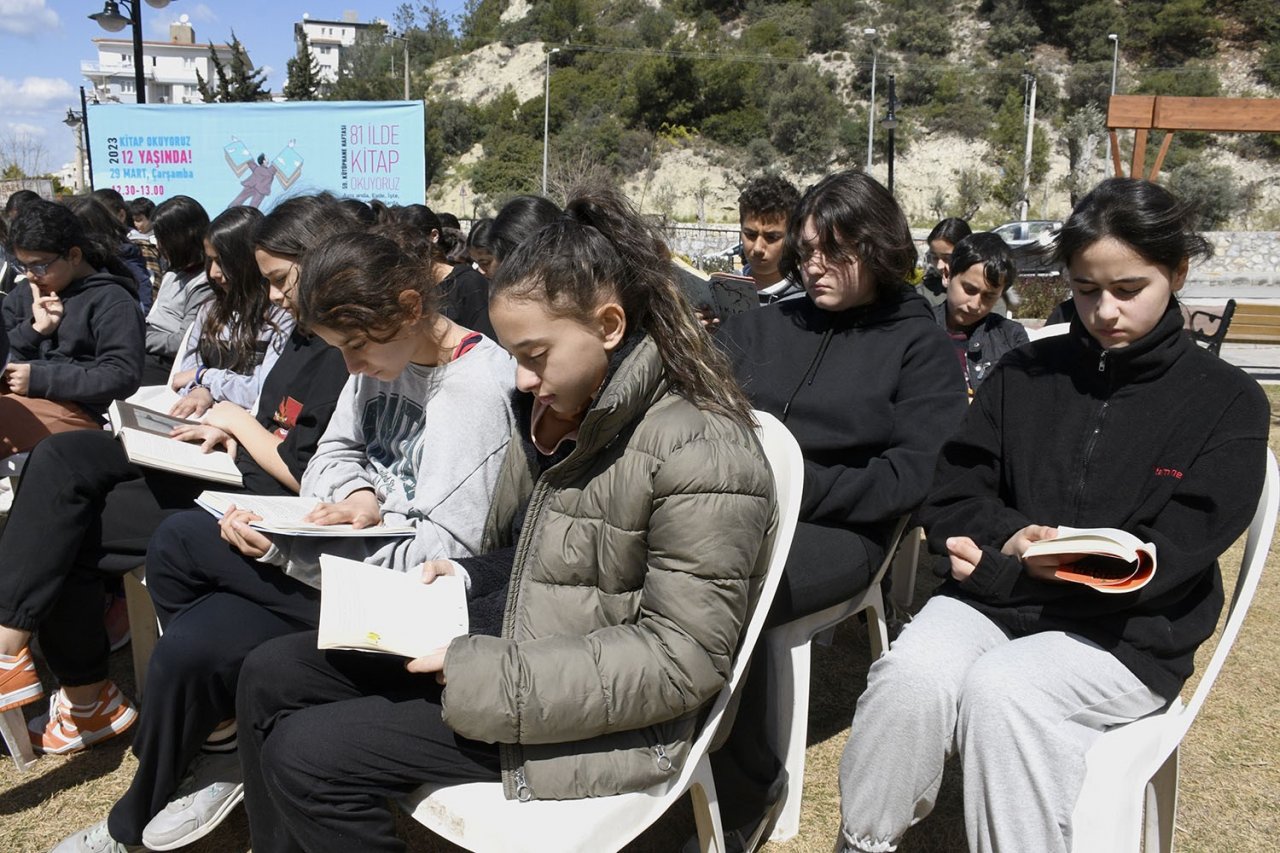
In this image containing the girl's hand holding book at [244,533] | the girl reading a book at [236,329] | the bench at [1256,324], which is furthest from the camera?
the bench at [1256,324]

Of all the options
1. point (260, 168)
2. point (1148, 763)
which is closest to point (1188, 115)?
point (1148, 763)

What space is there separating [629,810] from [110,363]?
2689mm

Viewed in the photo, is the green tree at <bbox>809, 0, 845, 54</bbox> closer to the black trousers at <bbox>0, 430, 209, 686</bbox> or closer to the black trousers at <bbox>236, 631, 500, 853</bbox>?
the black trousers at <bbox>0, 430, 209, 686</bbox>

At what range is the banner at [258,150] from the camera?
32.8ft

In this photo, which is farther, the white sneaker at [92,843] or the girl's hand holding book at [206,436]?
the girl's hand holding book at [206,436]

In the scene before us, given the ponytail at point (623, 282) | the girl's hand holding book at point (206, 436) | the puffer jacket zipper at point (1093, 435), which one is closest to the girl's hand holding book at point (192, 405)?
the girl's hand holding book at point (206, 436)

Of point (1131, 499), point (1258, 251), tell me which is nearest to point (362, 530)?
point (1131, 499)

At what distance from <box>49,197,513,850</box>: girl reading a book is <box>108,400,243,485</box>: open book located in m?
0.27

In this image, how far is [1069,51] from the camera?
2089 inches

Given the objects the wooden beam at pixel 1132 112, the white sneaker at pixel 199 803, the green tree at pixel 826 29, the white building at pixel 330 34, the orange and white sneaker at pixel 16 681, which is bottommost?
the white sneaker at pixel 199 803

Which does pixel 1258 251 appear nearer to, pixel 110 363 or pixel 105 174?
pixel 105 174

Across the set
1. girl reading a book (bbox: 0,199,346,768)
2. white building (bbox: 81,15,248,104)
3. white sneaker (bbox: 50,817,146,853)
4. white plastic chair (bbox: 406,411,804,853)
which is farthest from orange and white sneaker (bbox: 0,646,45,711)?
white building (bbox: 81,15,248,104)

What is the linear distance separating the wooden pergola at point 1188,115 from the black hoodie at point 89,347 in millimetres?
6797

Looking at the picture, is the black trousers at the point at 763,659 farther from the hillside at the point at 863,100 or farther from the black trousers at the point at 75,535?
the hillside at the point at 863,100
